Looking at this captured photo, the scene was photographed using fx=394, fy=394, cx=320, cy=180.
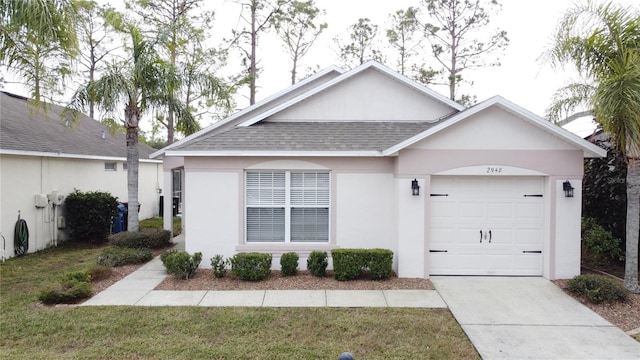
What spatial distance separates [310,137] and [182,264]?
13.9 ft

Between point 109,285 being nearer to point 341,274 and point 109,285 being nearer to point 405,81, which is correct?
point 341,274

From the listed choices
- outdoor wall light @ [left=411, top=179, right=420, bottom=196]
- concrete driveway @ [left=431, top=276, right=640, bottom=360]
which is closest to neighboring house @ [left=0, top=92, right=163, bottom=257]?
outdoor wall light @ [left=411, top=179, right=420, bottom=196]

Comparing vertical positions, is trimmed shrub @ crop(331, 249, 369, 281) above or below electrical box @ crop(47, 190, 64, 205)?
below

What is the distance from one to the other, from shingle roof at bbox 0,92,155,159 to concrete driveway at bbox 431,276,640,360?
11.4 metres

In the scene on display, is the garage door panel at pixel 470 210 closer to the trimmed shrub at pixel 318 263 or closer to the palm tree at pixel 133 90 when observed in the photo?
the trimmed shrub at pixel 318 263

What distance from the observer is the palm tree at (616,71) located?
282 inches

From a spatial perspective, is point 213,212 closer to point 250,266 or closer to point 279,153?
point 250,266

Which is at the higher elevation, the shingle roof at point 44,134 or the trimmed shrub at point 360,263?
the shingle roof at point 44,134

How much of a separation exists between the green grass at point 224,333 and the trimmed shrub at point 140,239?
375 centimetres

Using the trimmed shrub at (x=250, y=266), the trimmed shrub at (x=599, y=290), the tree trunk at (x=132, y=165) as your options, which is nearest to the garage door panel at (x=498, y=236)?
the trimmed shrub at (x=599, y=290)

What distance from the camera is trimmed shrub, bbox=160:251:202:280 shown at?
→ 8695 millimetres

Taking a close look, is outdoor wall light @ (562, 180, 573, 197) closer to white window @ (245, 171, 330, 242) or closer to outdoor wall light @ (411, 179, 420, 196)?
outdoor wall light @ (411, 179, 420, 196)

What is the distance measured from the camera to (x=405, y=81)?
1092 cm

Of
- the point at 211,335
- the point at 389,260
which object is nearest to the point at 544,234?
the point at 389,260
